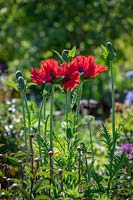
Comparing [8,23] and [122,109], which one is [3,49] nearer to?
[8,23]

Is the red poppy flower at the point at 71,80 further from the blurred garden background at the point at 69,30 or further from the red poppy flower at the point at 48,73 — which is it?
the blurred garden background at the point at 69,30

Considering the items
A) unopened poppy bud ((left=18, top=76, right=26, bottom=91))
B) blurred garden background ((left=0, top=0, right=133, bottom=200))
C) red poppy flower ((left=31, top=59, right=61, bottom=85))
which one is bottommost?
unopened poppy bud ((left=18, top=76, right=26, bottom=91))

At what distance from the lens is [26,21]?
23.6ft

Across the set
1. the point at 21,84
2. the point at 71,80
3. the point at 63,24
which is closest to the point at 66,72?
the point at 71,80

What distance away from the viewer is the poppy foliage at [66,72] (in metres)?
2.20

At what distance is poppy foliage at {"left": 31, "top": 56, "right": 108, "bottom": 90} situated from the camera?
220cm

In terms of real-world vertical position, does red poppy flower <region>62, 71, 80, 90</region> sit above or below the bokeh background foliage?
below

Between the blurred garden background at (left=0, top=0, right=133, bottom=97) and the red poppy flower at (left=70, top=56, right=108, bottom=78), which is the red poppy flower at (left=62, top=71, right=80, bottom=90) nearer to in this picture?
the red poppy flower at (left=70, top=56, right=108, bottom=78)

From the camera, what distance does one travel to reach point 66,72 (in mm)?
2219

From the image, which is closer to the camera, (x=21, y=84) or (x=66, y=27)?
(x=21, y=84)

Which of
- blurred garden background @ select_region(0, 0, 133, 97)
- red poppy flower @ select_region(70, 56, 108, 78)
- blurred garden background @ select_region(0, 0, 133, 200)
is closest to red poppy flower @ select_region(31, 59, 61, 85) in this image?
red poppy flower @ select_region(70, 56, 108, 78)

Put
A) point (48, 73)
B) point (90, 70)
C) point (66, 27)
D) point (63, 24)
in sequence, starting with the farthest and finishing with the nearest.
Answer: point (66, 27)
point (63, 24)
point (90, 70)
point (48, 73)

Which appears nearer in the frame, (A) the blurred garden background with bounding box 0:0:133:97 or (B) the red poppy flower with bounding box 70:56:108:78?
(B) the red poppy flower with bounding box 70:56:108:78

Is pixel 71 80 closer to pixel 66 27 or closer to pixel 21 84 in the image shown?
pixel 21 84
